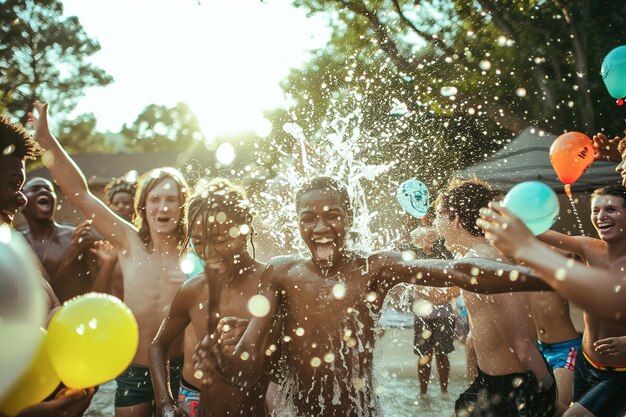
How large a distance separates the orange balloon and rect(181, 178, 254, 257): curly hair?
336cm

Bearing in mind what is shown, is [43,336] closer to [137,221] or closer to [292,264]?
[292,264]

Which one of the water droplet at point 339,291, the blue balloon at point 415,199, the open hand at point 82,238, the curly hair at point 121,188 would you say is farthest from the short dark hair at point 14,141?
the blue balloon at point 415,199

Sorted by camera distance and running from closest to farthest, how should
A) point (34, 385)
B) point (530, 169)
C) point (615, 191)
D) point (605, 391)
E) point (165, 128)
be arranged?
point (34, 385), point (605, 391), point (615, 191), point (530, 169), point (165, 128)

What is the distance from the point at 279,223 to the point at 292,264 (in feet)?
11.4

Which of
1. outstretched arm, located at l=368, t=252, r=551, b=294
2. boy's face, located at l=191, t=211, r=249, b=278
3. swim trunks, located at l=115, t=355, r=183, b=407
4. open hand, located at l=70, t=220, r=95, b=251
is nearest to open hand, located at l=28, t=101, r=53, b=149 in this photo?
open hand, located at l=70, t=220, r=95, b=251

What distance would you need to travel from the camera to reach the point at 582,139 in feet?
16.5

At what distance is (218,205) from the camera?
9.89 ft

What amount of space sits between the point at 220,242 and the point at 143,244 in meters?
1.18

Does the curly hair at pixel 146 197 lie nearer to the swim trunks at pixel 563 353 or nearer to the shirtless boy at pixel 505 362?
the shirtless boy at pixel 505 362

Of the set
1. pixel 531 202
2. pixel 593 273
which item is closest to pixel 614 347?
pixel 531 202

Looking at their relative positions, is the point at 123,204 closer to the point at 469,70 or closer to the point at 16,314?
the point at 16,314

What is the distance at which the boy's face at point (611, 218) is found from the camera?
3.77m

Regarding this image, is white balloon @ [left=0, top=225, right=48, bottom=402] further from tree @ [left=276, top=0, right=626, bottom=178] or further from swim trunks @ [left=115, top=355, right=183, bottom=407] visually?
tree @ [left=276, top=0, right=626, bottom=178]

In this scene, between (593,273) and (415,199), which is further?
(415,199)
